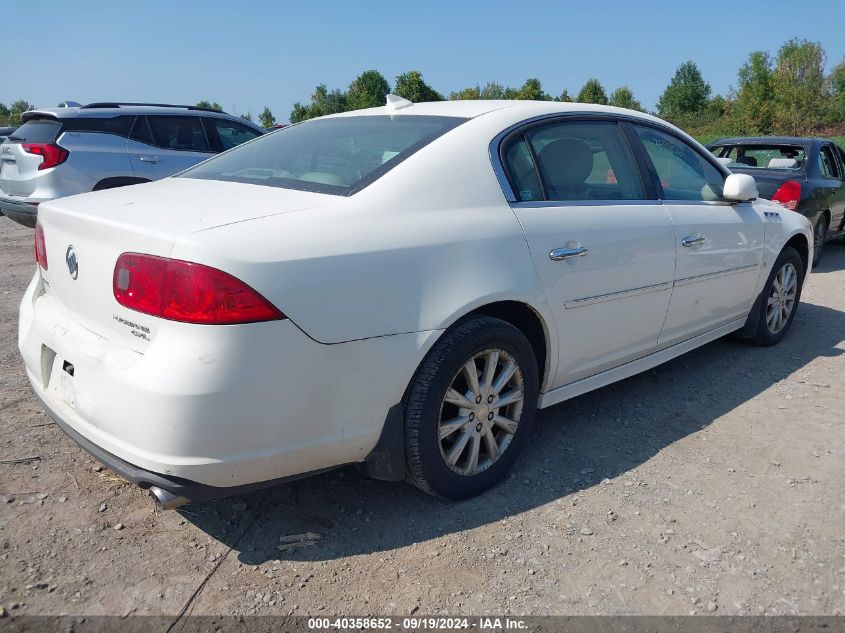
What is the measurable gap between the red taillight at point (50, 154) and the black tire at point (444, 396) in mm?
6483

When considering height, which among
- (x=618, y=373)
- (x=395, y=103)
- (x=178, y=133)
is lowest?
(x=618, y=373)

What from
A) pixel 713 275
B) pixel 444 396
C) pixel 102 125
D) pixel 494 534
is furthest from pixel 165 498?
pixel 102 125

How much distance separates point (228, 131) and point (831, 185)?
7.41 metres

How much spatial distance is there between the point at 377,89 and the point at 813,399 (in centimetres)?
6509

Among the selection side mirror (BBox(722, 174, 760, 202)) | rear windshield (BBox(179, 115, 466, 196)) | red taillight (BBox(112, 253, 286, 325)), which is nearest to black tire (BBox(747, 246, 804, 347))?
side mirror (BBox(722, 174, 760, 202))

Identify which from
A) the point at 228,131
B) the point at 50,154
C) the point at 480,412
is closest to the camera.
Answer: the point at 480,412

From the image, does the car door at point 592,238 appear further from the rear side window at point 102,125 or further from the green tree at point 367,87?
the green tree at point 367,87

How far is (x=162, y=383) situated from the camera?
205 cm

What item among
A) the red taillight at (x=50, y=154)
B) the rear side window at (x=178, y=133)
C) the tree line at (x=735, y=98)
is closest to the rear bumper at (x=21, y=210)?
the red taillight at (x=50, y=154)

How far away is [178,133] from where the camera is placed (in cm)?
841

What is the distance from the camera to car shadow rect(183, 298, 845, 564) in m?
2.60

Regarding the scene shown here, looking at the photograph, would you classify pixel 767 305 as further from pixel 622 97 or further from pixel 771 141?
pixel 622 97

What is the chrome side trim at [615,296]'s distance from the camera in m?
3.04

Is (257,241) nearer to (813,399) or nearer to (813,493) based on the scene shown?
(813,493)
